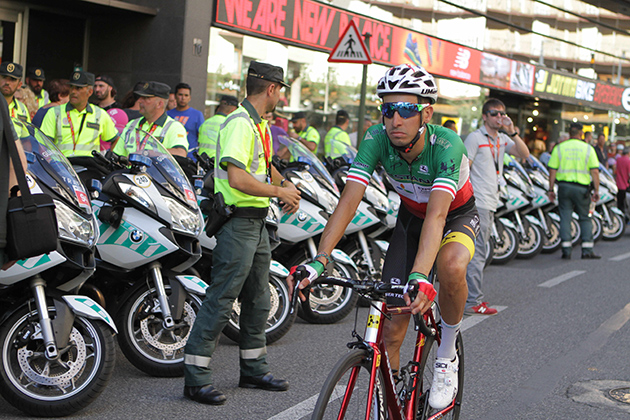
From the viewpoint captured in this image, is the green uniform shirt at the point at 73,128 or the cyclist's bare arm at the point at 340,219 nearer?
the cyclist's bare arm at the point at 340,219

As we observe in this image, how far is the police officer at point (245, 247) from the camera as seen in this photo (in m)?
4.70

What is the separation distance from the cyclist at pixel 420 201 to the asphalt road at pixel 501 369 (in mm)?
1058

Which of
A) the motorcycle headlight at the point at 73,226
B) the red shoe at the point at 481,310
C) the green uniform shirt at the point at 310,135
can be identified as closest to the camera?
the motorcycle headlight at the point at 73,226

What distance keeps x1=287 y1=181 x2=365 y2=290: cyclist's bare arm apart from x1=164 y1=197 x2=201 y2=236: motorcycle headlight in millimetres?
1839

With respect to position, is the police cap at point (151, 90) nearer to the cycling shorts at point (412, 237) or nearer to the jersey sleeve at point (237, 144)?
the jersey sleeve at point (237, 144)

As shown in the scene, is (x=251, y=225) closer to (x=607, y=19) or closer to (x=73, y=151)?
(x=73, y=151)

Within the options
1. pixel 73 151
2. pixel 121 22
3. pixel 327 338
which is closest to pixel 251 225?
pixel 327 338

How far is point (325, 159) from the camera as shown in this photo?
8.39m

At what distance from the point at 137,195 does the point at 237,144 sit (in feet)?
2.95

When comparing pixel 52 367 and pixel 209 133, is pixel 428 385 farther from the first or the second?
pixel 209 133

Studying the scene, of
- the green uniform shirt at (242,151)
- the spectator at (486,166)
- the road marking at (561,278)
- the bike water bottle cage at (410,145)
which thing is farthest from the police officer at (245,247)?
the road marking at (561,278)

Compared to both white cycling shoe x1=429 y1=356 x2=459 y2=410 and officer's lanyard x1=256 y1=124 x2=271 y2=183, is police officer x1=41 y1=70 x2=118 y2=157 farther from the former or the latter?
white cycling shoe x1=429 y1=356 x2=459 y2=410

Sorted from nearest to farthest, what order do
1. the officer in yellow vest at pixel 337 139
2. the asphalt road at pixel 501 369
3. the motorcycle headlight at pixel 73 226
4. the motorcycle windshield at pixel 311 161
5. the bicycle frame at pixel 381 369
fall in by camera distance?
the bicycle frame at pixel 381 369
the motorcycle headlight at pixel 73 226
the asphalt road at pixel 501 369
the motorcycle windshield at pixel 311 161
the officer in yellow vest at pixel 337 139

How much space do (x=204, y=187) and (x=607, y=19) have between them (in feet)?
97.3
